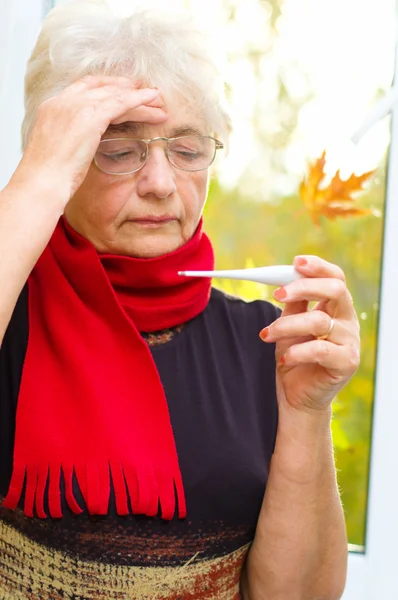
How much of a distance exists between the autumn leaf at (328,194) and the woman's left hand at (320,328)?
0.59 meters

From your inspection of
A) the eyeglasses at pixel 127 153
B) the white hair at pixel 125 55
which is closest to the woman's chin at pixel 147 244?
the eyeglasses at pixel 127 153

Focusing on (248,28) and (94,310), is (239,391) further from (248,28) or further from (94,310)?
(248,28)

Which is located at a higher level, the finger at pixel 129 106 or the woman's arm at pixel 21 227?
the finger at pixel 129 106

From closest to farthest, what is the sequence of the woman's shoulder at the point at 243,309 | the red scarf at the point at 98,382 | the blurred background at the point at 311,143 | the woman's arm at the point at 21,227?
the woman's arm at the point at 21,227 → the red scarf at the point at 98,382 → the woman's shoulder at the point at 243,309 → the blurred background at the point at 311,143

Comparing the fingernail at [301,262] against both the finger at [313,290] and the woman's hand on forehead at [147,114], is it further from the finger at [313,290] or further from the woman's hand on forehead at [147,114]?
the woman's hand on forehead at [147,114]

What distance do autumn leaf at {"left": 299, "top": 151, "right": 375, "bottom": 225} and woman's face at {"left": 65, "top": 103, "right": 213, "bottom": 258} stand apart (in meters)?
0.55

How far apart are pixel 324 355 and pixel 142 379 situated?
297mm

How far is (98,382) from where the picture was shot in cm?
109

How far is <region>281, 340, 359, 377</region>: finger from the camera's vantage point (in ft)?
3.24

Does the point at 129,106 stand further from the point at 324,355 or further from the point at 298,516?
the point at 298,516

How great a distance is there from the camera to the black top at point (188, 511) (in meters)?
1.07

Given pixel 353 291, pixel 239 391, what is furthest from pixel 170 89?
pixel 353 291

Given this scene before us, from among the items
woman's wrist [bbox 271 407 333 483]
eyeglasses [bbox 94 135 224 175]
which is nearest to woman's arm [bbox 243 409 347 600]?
woman's wrist [bbox 271 407 333 483]

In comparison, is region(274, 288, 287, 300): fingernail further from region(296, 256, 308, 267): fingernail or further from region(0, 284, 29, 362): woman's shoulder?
region(0, 284, 29, 362): woman's shoulder
